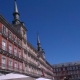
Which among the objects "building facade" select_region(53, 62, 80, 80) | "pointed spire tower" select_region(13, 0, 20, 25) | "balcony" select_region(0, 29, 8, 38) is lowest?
"building facade" select_region(53, 62, 80, 80)

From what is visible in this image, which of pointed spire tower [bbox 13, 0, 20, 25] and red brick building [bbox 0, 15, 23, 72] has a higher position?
pointed spire tower [bbox 13, 0, 20, 25]

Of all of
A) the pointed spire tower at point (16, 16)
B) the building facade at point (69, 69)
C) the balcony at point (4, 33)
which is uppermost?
the pointed spire tower at point (16, 16)

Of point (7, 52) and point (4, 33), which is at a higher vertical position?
point (4, 33)

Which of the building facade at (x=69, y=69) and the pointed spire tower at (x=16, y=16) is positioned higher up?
the pointed spire tower at (x=16, y=16)

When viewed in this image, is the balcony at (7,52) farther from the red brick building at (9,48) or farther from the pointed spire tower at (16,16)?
the pointed spire tower at (16,16)

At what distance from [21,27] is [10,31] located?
8.42 m

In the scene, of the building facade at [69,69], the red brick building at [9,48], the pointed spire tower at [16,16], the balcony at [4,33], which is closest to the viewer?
the red brick building at [9,48]

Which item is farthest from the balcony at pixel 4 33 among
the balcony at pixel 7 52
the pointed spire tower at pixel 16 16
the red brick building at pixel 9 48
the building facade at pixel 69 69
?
the building facade at pixel 69 69

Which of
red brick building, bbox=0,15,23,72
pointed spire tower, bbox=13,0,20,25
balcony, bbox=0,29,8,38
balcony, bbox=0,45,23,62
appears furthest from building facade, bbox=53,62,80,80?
balcony, bbox=0,29,8,38

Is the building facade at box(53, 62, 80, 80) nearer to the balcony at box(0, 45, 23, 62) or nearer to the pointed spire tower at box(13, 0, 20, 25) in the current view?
the pointed spire tower at box(13, 0, 20, 25)

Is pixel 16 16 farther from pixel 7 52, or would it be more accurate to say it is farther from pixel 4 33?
pixel 7 52

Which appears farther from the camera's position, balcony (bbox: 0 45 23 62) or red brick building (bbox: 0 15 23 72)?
red brick building (bbox: 0 15 23 72)

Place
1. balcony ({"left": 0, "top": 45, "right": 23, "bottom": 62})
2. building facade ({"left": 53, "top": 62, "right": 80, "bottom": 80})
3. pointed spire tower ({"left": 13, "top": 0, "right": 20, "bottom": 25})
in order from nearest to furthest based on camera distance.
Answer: balcony ({"left": 0, "top": 45, "right": 23, "bottom": 62}) → pointed spire tower ({"left": 13, "top": 0, "right": 20, "bottom": 25}) → building facade ({"left": 53, "top": 62, "right": 80, "bottom": 80})

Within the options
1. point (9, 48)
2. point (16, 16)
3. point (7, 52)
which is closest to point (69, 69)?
point (16, 16)
